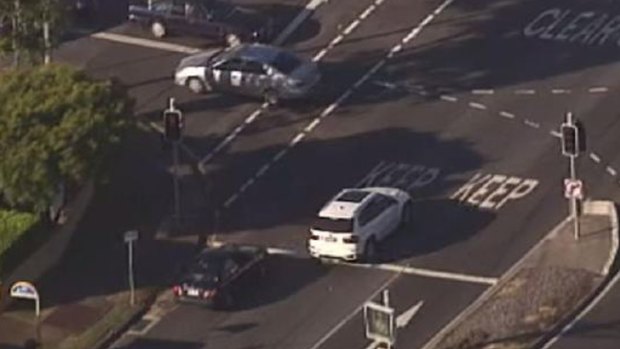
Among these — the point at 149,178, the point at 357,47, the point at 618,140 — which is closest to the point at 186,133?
the point at 149,178

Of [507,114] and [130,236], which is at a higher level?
[507,114]

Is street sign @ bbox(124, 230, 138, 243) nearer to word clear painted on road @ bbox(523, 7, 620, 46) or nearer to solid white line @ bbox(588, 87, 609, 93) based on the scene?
solid white line @ bbox(588, 87, 609, 93)

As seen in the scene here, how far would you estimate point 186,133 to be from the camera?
65938 mm

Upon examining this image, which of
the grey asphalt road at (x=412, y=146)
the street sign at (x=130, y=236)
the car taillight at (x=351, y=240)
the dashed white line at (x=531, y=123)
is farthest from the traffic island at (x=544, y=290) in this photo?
the street sign at (x=130, y=236)

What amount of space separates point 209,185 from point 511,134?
920cm

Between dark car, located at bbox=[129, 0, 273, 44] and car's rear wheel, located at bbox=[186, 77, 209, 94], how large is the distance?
3794 millimetres

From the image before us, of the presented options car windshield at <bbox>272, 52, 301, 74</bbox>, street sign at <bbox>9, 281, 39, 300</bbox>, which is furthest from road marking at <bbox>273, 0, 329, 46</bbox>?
street sign at <bbox>9, 281, 39, 300</bbox>

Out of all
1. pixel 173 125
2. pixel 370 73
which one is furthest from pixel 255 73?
pixel 173 125

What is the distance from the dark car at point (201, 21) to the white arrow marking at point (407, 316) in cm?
1987

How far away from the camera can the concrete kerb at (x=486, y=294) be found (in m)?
52.2

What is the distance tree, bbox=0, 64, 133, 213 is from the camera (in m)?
57.6

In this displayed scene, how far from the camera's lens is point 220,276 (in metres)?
55.4

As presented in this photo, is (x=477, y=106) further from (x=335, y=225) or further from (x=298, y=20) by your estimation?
(x=298, y=20)

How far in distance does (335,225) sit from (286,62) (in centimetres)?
1165
